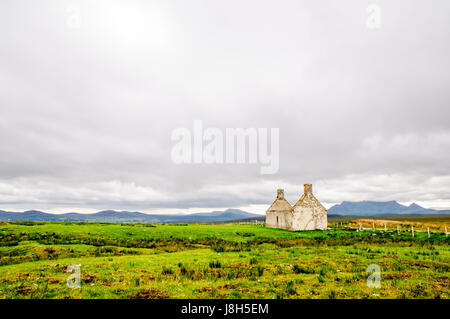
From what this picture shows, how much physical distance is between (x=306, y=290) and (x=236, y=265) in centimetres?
705

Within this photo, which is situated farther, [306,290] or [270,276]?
[270,276]

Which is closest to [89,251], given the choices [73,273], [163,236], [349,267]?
[73,273]

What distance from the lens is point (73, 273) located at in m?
15.8

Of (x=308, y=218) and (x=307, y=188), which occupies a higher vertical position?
(x=307, y=188)

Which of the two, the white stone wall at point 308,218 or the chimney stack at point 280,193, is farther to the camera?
the chimney stack at point 280,193
